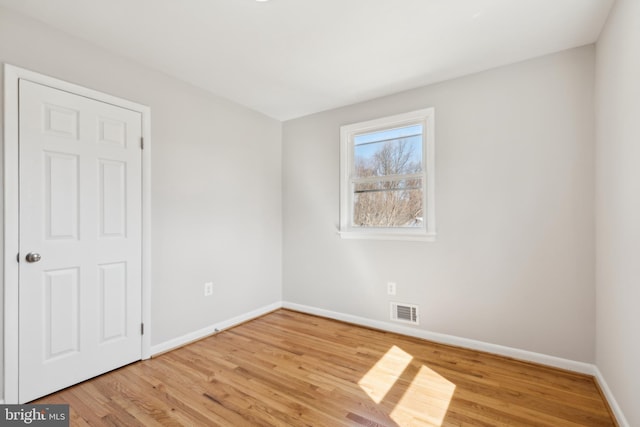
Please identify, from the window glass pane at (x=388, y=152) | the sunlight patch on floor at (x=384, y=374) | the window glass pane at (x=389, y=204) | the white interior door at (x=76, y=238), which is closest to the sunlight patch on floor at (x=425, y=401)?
the sunlight patch on floor at (x=384, y=374)

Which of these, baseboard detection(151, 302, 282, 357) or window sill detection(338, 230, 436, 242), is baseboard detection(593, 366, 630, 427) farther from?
baseboard detection(151, 302, 282, 357)

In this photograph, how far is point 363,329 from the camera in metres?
3.27

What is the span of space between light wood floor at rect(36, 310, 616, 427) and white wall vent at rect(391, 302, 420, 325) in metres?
0.26

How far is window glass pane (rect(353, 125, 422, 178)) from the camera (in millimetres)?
3121

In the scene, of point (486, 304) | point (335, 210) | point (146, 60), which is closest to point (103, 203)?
point (146, 60)

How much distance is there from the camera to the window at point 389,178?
9.87 ft

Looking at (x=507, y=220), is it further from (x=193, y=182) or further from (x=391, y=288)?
(x=193, y=182)

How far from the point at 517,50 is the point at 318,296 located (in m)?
3.10

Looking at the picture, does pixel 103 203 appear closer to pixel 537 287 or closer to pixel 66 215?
pixel 66 215

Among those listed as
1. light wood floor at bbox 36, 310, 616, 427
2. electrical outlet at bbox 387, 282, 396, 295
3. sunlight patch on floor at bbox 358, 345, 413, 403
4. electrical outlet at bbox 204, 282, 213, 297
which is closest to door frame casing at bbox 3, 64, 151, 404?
light wood floor at bbox 36, 310, 616, 427

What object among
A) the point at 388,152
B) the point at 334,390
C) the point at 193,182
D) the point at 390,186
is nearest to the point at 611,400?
the point at 334,390

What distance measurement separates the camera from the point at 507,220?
8.45 ft

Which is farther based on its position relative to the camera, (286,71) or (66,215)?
(286,71)

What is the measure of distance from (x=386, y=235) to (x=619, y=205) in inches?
70.9
